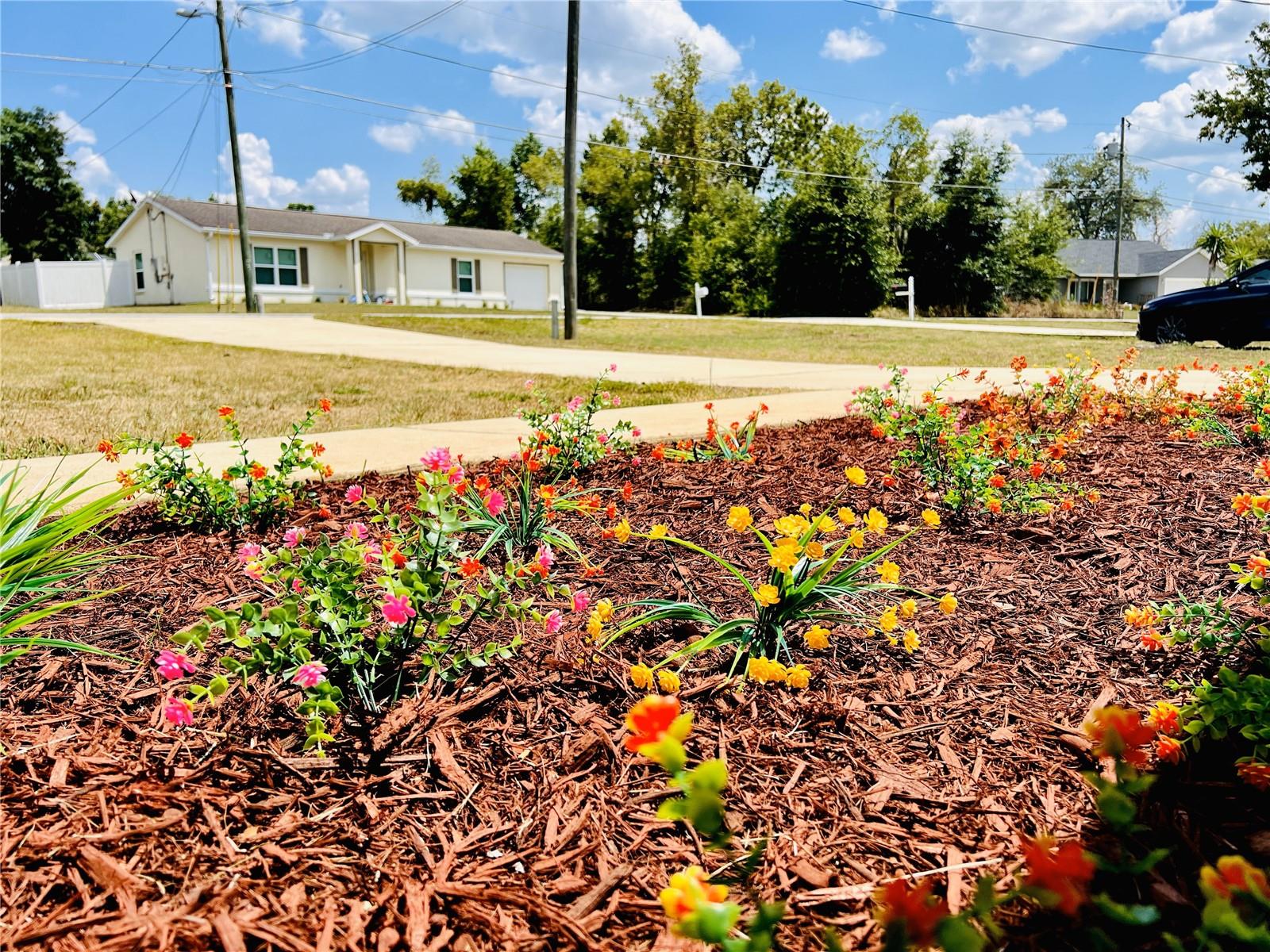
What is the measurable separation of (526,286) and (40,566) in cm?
3746

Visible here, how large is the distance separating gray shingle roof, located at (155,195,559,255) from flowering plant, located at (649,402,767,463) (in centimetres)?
2815

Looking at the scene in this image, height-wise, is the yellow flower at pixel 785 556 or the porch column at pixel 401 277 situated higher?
the porch column at pixel 401 277

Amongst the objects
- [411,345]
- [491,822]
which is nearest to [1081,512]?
[491,822]

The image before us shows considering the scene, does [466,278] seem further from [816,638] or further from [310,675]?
[310,675]

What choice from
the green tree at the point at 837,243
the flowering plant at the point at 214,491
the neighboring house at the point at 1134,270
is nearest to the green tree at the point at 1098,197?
the neighboring house at the point at 1134,270

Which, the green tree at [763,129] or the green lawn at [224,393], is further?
the green tree at [763,129]

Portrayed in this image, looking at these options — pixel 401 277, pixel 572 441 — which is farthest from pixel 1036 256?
pixel 572 441

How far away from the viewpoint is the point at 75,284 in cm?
3341

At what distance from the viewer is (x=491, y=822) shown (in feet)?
5.36

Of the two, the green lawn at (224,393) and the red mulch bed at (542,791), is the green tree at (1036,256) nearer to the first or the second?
the green lawn at (224,393)

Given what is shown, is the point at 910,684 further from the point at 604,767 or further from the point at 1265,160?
the point at 1265,160

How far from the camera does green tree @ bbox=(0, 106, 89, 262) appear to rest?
151ft

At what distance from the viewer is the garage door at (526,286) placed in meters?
38.4

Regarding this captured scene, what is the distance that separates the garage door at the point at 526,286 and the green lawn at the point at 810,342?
16.2 m
